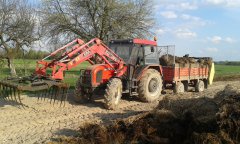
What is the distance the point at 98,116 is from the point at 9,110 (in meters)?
Result: 2.77

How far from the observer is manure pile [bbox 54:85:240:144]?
19.7ft

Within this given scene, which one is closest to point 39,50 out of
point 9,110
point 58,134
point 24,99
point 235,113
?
point 24,99

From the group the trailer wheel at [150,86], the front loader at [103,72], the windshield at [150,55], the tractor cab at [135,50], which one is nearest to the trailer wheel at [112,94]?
the front loader at [103,72]

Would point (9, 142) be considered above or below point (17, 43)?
below

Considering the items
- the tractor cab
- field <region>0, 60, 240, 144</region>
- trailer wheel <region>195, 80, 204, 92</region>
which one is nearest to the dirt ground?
field <region>0, 60, 240, 144</region>

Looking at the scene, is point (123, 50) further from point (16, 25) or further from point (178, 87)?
point (16, 25)

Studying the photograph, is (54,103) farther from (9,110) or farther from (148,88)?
(148,88)

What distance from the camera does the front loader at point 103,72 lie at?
A: 10000 mm

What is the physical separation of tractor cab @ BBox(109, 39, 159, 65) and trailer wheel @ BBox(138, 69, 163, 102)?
529mm

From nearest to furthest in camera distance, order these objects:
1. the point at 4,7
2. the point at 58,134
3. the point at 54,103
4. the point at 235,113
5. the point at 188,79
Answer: the point at 235,113 → the point at 58,134 → the point at 54,103 → the point at 188,79 → the point at 4,7

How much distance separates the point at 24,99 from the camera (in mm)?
12250

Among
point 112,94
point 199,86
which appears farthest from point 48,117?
point 199,86

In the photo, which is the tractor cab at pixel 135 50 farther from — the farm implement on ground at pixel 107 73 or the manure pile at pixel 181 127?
the manure pile at pixel 181 127

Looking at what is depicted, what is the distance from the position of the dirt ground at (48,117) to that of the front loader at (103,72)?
41cm
